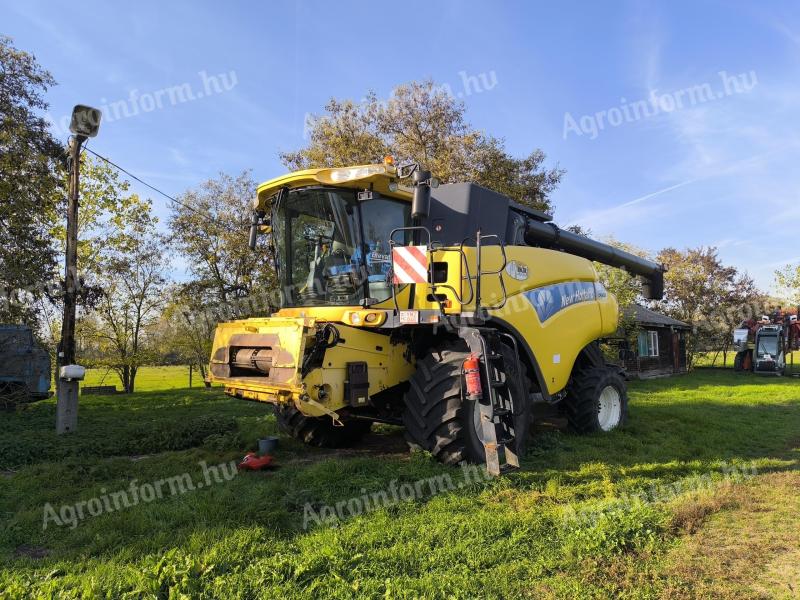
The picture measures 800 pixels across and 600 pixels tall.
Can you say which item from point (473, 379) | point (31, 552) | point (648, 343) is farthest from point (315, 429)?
point (648, 343)

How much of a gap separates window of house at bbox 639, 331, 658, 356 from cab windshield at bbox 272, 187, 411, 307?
74.5 ft

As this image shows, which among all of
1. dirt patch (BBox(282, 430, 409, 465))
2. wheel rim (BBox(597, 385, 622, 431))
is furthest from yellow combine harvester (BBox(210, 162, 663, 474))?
wheel rim (BBox(597, 385, 622, 431))

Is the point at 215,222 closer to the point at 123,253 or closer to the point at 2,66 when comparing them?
the point at 123,253

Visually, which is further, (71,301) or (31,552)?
(71,301)

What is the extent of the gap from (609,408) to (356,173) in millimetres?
5769

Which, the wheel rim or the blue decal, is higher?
the blue decal

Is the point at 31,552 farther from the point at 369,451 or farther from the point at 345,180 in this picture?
the point at 345,180

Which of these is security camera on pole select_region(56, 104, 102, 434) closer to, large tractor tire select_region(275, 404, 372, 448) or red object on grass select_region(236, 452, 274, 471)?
large tractor tire select_region(275, 404, 372, 448)

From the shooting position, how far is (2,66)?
12188mm

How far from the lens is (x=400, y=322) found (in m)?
5.80

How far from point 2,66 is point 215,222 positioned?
1053 cm

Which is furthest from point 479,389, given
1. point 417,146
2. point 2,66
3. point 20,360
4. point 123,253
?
point 123,253

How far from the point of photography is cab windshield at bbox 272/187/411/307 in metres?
6.14

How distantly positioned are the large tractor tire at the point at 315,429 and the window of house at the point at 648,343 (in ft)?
72.1
